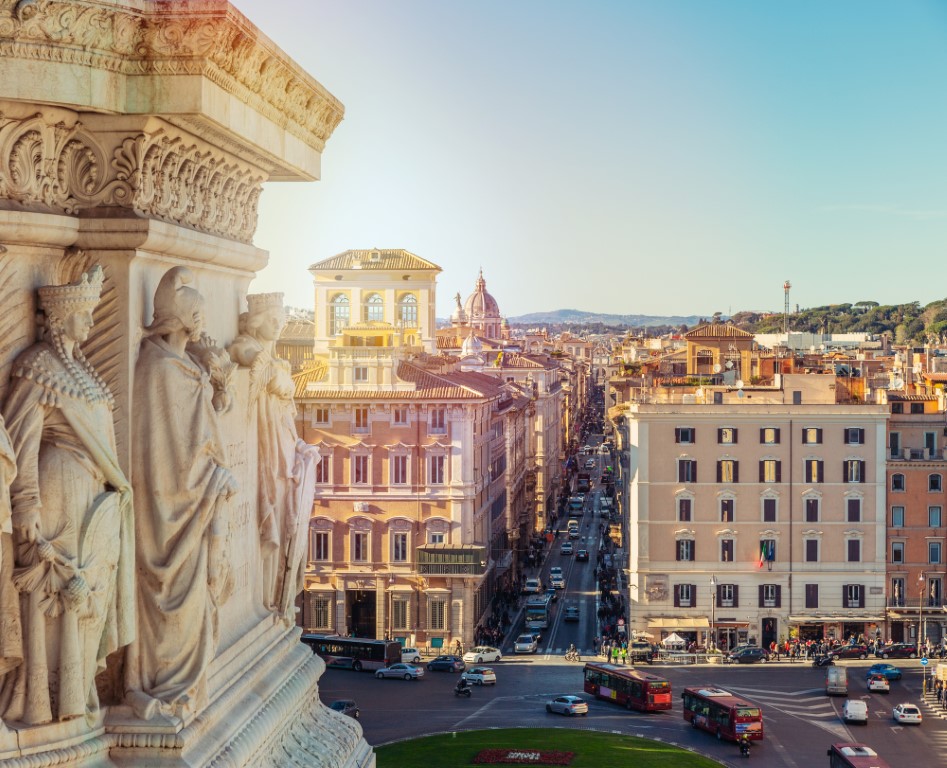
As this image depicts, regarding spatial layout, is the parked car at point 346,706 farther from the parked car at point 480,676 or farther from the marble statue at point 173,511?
the marble statue at point 173,511

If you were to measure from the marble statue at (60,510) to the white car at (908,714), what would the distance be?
35.3 m

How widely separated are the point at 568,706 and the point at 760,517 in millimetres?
12341

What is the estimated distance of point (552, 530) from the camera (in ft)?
284

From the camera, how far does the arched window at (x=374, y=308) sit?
59.9m

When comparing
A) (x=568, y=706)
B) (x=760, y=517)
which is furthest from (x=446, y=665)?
(x=760, y=517)

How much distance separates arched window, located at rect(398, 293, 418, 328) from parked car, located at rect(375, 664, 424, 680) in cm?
2222

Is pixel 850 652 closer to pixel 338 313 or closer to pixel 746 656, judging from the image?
pixel 746 656

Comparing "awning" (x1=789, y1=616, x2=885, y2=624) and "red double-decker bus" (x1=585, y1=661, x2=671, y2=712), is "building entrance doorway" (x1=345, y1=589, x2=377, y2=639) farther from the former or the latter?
"awning" (x1=789, y1=616, x2=885, y2=624)

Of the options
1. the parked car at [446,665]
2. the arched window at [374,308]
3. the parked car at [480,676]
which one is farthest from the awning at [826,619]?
the arched window at [374,308]

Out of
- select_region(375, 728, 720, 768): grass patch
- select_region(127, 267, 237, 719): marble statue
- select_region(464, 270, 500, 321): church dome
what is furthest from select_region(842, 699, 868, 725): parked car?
select_region(464, 270, 500, 321): church dome

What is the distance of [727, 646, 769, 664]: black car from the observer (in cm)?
4484

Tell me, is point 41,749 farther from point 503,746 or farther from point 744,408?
point 744,408

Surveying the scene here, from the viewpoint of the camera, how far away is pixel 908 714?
36.8m

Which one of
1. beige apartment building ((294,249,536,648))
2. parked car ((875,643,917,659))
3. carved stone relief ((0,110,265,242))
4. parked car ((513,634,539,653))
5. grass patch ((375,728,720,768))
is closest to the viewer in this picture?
carved stone relief ((0,110,265,242))
